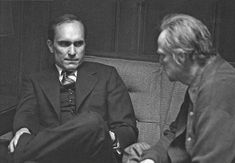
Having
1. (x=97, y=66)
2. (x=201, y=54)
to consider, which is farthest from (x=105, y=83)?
(x=201, y=54)

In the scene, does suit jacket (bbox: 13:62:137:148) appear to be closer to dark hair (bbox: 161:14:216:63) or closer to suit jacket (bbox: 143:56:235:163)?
suit jacket (bbox: 143:56:235:163)

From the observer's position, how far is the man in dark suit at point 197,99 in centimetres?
187

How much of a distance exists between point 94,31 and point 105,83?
0.61 meters

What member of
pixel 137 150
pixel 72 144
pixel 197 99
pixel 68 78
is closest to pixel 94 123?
pixel 72 144

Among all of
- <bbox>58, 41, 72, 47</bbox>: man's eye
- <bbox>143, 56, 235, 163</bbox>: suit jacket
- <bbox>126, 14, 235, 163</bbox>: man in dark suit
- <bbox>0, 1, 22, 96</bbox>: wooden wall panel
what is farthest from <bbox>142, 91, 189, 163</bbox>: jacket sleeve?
<bbox>0, 1, 22, 96</bbox>: wooden wall panel

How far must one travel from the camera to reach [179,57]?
2.08 meters

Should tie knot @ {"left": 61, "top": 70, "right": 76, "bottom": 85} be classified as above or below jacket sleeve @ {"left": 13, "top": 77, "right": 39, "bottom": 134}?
above

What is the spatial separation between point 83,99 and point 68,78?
0.19 meters

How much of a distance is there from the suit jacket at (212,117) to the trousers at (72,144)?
0.46m

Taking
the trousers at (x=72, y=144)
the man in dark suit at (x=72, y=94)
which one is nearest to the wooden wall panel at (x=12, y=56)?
the man in dark suit at (x=72, y=94)

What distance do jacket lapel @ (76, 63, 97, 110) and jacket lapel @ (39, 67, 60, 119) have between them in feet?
0.41

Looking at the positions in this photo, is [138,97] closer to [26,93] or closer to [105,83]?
[105,83]

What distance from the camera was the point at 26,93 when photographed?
2.94 m

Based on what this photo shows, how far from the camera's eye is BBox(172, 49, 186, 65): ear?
2049mm
